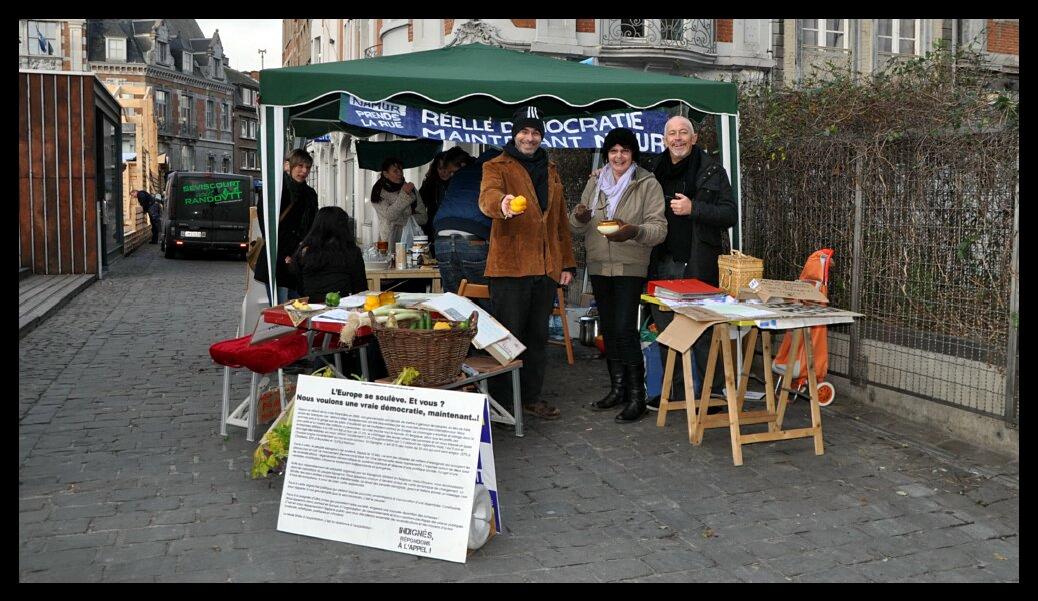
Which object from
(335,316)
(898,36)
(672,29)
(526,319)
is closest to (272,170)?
(335,316)

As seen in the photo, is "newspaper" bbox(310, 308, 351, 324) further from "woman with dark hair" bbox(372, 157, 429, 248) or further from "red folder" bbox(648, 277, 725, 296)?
"woman with dark hair" bbox(372, 157, 429, 248)

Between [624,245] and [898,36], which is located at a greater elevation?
[898,36]

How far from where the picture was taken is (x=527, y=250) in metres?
5.89

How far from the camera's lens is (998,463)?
518 cm

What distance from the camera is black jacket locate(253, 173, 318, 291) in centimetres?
727

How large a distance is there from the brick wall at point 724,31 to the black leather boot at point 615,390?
Answer: 1662 cm

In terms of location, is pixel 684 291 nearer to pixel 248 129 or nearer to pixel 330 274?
pixel 330 274

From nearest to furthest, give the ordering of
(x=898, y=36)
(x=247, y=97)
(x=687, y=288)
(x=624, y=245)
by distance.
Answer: (x=687, y=288) < (x=624, y=245) < (x=898, y=36) < (x=247, y=97)

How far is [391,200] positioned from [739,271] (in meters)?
4.10

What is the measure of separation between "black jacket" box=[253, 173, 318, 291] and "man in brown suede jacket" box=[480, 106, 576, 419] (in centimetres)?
197

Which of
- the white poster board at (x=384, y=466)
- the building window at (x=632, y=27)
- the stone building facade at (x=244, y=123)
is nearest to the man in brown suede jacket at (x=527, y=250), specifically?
the white poster board at (x=384, y=466)

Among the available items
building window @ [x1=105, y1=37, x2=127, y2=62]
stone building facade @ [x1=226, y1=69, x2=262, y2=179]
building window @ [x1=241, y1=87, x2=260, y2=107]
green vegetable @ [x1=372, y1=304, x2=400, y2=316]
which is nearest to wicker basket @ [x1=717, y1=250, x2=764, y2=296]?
green vegetable @ [x1=372, y1=304, x2=400, y2=316]
